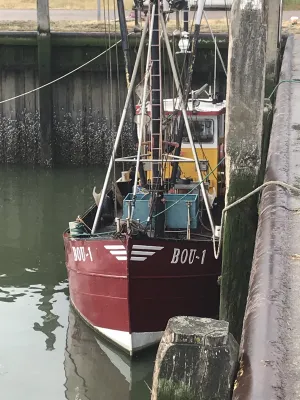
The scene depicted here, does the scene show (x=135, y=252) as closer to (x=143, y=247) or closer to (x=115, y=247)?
(x=143, y=247)

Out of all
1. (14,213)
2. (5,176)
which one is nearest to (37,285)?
(14,213)

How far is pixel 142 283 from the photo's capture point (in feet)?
28.9

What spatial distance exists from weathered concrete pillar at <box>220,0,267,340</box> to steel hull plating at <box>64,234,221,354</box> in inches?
114

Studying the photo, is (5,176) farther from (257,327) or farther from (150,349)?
(257,327)

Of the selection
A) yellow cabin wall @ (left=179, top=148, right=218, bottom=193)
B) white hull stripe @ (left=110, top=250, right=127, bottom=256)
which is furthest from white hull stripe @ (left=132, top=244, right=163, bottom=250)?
yellow cabin wall @ (left=179, top=148, right=218, bottom=193)

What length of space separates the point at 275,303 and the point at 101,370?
6.17 metres

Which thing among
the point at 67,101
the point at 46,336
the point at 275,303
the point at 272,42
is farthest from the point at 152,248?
the point at 67,101

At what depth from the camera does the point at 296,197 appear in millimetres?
4625

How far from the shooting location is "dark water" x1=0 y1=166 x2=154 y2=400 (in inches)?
335

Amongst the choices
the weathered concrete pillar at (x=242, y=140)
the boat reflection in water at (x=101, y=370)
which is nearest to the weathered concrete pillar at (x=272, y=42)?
the boat reflection in water at (x=101, y=370)

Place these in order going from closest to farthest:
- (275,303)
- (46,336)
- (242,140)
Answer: (275,303), (242,140), (46,336)

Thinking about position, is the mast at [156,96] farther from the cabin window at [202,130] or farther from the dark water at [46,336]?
the dark water at [46,336]

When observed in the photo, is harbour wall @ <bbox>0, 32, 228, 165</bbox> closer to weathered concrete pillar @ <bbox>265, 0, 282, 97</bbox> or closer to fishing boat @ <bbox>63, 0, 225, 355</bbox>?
weathered concrete pillar @ <bbox>265, 0, 282, 97</bbox>

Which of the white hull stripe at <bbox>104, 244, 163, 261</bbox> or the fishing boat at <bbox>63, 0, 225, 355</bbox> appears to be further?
the fishing boat at <bbox>63, 0, 225, 355</bbox>
